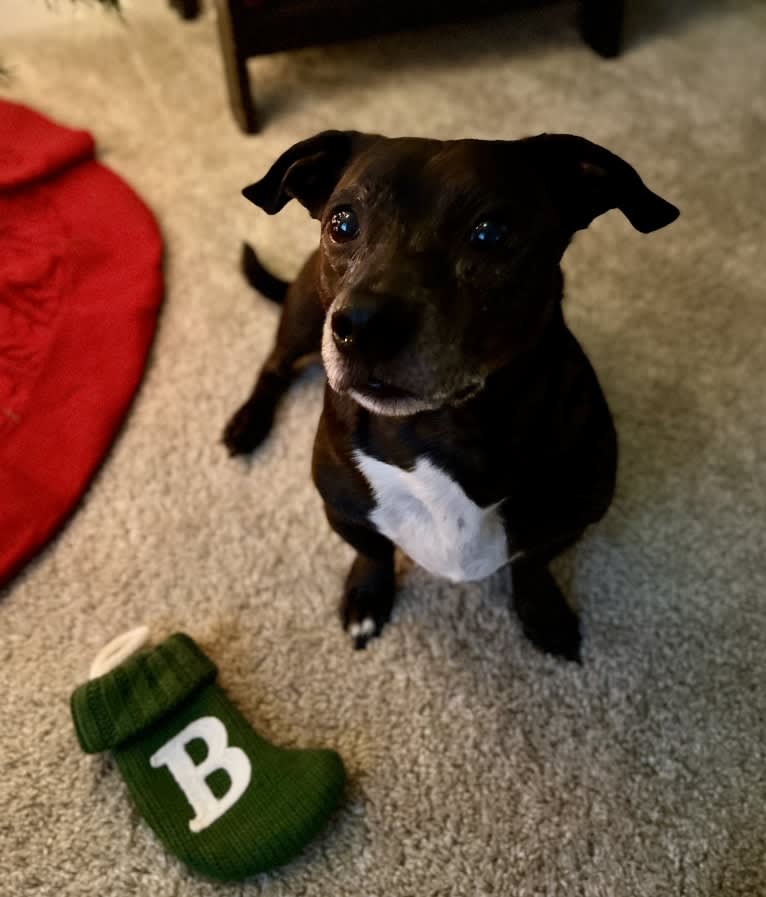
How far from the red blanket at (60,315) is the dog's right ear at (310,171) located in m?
0.65

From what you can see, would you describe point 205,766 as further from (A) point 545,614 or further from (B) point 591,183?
(B) point 591,183

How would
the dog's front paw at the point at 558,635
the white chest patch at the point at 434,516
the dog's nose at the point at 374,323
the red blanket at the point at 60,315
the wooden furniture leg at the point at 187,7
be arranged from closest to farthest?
1. the dog's nose at the point at 374,323
2. the white chest patch at the point at 434,516
3. the dog's front paw at the point at 558,635
4. the red blanket at the point at 60,315
5. the wooden furniture leg at the point at 187,7

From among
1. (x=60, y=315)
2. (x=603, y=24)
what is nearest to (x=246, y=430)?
(x=60, y=315)

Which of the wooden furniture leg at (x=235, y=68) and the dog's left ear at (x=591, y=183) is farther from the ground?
the dog's left ear at (x=591, y=183)

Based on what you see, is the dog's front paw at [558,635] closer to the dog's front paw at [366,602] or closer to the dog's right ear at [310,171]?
the dog's front paw at [366,602]

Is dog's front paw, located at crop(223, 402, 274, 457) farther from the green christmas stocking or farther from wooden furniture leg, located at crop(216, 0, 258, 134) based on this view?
wooden furniture leg, located at crop(216, 0, 258, 134)

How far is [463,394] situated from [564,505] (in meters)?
0.26

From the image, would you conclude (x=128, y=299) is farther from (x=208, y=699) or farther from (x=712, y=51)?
(x=712, y=51)

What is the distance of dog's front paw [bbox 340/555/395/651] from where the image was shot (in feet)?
4.41

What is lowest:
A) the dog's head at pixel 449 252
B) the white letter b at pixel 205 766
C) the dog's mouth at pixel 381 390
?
the white letter b at pixel 205 766

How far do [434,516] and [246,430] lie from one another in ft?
1.88

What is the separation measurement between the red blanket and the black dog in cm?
58

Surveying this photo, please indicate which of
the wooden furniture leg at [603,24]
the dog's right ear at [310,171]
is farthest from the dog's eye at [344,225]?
the wooden furniture leg at [603,24]

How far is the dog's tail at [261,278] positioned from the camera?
5.61 ft
